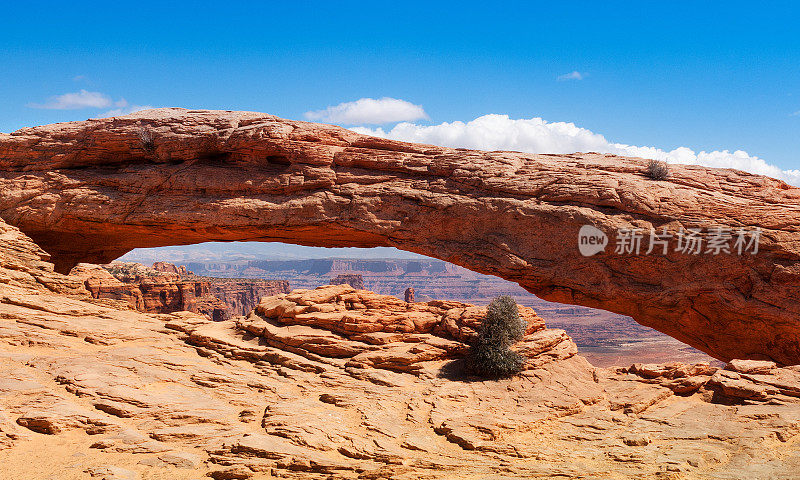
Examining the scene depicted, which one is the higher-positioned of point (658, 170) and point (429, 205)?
point (658, 170)

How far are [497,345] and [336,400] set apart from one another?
574cm

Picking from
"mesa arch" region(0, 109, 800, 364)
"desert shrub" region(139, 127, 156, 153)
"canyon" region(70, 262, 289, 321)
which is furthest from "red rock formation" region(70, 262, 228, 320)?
"desert shrub" region(139, 127, 156, 153)

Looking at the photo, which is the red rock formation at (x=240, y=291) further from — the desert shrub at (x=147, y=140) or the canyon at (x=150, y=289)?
the desert shrub at (x=147, y=140)

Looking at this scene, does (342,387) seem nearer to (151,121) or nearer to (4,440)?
(4,440)

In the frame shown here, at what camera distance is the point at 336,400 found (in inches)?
575

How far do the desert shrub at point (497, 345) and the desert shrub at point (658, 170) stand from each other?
791cm

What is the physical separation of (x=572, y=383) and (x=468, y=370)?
341cm

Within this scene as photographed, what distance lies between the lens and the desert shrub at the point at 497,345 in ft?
55.1

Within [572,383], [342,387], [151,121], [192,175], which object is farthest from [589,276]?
[151,121]
